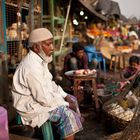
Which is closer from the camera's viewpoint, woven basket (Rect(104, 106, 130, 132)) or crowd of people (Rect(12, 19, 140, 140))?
crowd of people (Rect(12, 19, 140, 140))

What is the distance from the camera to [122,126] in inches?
182

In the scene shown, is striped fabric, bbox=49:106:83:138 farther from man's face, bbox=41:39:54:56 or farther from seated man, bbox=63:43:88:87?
seated man, bbox=63:43:88:87

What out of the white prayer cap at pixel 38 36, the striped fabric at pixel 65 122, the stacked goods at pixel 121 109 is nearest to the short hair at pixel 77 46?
the stacked goods at pixel 121 109

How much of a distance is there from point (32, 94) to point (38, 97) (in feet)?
0.30

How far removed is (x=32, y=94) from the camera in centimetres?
353

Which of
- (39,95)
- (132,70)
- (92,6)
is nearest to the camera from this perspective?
(39,95)

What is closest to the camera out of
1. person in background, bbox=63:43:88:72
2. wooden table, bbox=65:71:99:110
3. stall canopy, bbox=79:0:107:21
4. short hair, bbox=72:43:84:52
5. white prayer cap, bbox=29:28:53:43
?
white prayer cap, bbox=29:28:53:43

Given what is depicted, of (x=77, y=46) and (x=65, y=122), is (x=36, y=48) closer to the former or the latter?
(x=65, y=122)

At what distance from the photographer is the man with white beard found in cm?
349

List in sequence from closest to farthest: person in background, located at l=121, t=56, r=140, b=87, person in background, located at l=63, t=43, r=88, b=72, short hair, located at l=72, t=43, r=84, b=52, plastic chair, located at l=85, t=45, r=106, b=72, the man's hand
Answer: the man's hand
person in background, located at l=121, t=56, r=140, b=87
short hair, located at l=72, t=43, r=84, b=52
person in background, located at l=63, t=43, r=88, b=72
plastic chair, located at l=85, t=45, r=106, b=72

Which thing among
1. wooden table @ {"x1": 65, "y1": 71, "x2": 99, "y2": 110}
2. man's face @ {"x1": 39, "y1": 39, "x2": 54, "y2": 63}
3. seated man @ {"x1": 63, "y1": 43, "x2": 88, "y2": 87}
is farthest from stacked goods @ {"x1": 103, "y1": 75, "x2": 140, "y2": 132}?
man's face @ {"x1": 39, "y1": 39, "x2": 54, "y2": 63}

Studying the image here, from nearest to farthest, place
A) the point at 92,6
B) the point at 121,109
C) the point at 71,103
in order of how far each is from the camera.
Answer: the point at 71,103
the point at 121,109
the point at 92,6

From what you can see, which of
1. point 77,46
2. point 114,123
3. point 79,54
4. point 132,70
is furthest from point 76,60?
point 114,123

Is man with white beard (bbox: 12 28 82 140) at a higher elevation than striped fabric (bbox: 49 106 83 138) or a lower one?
higher
